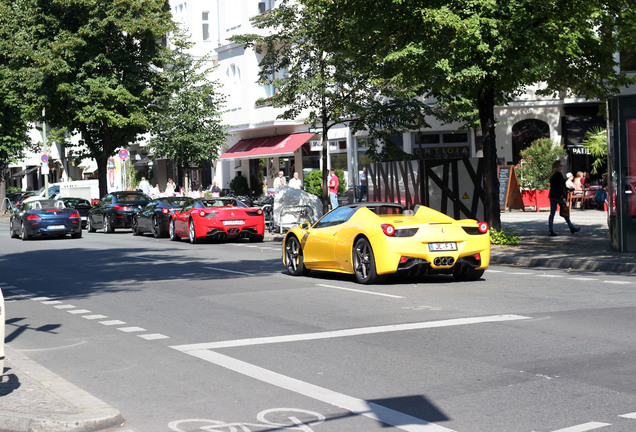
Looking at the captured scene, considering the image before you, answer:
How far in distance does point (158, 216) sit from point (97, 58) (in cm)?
1623

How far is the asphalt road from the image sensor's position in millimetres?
6395

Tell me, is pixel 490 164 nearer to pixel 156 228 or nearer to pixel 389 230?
pixel 389 230

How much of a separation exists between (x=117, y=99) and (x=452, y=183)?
24.6 meters

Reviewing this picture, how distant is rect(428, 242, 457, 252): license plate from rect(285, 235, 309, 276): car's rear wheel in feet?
9.70

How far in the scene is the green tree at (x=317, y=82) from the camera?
94.7ft

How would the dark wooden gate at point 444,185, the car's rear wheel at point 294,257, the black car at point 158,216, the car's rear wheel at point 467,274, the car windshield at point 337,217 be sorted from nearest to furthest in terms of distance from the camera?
the car's rear wheel at point 467,274 < the car windshield at point 337,217 < the car's rear wheel at point 294,257 < the dark wooden gate at point 444,185 < the black car at point 158,216

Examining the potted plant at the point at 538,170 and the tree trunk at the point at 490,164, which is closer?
the tree trunk at the point at 490,164

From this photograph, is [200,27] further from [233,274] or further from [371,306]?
[371,306]

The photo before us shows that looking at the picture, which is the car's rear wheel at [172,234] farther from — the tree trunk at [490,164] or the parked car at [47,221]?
the tree trunk at [490,164]

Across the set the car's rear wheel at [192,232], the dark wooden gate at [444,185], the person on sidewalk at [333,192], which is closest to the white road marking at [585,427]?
the dark wooden gate at [444,185]

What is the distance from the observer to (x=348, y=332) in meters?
9.98

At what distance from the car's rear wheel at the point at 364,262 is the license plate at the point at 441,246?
2.90 ft

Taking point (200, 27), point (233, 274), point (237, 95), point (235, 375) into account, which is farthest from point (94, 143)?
point (235, 375)

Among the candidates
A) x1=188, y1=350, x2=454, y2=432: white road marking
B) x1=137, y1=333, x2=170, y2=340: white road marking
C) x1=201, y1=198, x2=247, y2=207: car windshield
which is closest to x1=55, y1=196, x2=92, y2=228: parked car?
x1=201, y1=198, x2=247, y2=207: car windshield
